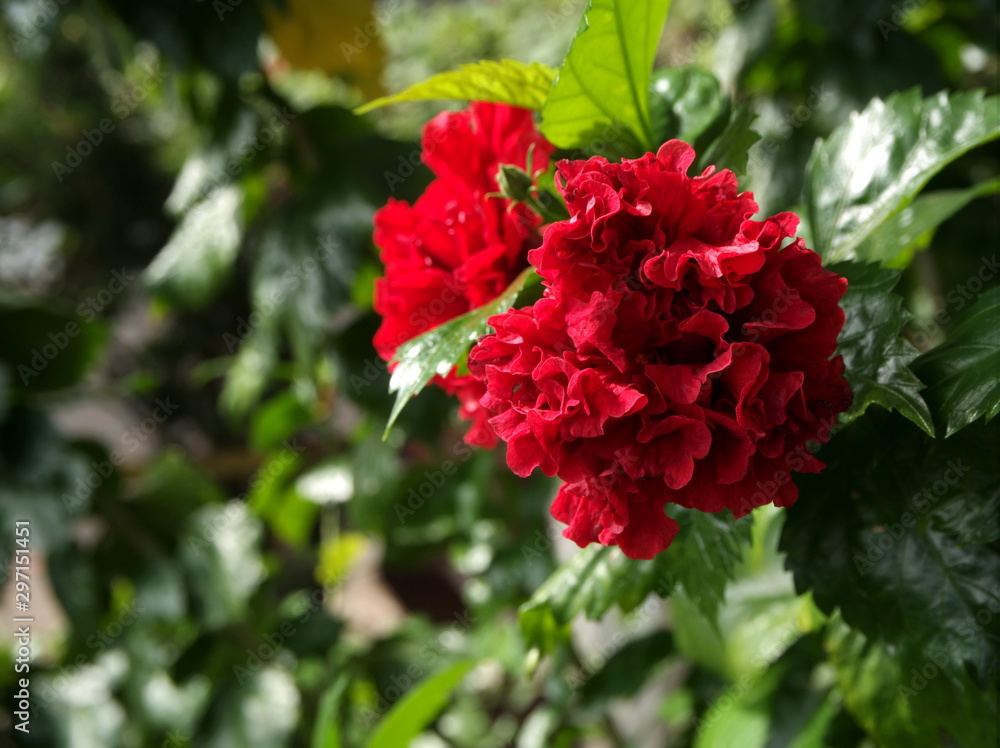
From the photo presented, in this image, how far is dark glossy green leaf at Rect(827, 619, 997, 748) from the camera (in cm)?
52

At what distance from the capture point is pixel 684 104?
53 cm

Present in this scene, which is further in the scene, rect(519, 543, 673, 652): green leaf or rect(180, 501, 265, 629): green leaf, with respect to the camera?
rect(180, 501, 265, 629): green leaf

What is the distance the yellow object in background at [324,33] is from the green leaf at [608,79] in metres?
0.83

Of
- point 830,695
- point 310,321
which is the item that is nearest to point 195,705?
point 310,321

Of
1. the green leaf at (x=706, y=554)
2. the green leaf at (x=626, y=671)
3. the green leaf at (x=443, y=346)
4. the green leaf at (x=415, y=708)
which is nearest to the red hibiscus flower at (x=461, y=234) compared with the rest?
the green leaf at (x=443, y=346)

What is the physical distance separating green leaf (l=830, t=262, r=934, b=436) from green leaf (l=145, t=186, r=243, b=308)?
871 millimetres

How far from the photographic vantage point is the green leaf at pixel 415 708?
0.77 m

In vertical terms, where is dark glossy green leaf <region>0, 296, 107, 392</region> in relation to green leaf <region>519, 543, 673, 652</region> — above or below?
above

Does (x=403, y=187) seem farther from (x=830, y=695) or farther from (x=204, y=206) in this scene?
(x=830, y=695)

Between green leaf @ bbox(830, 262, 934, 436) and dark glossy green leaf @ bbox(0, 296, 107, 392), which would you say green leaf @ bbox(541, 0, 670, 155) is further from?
dark glossy green leaf @ bbox(0, 296, 107, 392)

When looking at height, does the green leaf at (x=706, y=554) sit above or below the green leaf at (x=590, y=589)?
above

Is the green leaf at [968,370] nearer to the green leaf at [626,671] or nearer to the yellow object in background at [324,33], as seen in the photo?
the green leaf at [626,671]

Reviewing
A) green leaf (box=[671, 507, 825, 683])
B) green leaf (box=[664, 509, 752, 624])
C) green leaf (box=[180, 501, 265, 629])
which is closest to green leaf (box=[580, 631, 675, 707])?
green leaf (box=[671, 507, 825, 683])

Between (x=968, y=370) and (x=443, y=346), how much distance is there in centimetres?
27
